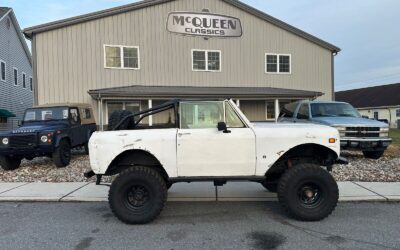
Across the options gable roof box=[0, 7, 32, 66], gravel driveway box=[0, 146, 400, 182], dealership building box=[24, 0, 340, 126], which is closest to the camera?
gravel driveway box=[0, 146, 400, 182]

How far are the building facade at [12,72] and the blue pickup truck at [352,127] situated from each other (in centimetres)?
2063

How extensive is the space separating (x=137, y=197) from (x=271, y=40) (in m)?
16.2

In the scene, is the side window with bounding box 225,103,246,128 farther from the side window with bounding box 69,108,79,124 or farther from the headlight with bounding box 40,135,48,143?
the side window with bounding box 69,108,79,124

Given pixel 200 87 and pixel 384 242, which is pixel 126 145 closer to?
pixel 384 242

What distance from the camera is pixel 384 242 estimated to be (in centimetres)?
396

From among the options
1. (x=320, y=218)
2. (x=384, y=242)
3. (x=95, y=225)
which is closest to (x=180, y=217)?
(x=95, y=225)

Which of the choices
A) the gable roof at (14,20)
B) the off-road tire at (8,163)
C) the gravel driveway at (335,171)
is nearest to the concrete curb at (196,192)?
the gravel driveway at (335,171)

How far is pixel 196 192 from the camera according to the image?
648cm

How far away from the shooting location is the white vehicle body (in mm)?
4770

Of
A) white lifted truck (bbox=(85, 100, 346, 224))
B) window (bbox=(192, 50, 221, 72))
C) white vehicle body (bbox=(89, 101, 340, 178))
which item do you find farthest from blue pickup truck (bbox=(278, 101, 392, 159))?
window (bbox=(192, 50, 221, 72))

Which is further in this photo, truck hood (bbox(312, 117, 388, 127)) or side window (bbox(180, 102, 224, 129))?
truck hood (bbox(312, 117, 388, 127))

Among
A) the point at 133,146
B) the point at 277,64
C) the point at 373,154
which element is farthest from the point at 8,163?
the point at 277,64

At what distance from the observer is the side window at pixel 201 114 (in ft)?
16.5

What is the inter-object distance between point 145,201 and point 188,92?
11266mm
